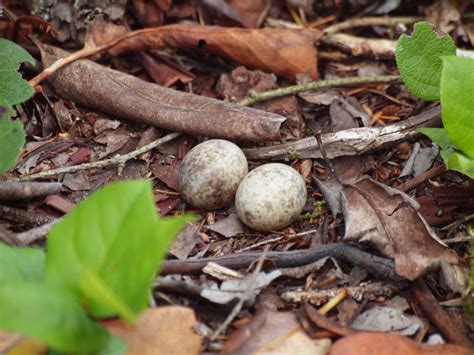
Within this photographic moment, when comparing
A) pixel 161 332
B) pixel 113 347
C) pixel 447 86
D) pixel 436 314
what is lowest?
pixel 436 314

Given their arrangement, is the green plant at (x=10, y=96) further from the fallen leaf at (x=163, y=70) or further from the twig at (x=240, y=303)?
the twig at (x=240, y=303)

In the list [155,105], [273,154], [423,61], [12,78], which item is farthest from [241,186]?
[12,78]

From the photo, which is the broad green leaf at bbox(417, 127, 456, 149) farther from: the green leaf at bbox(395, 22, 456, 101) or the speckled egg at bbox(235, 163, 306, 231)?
the speckled egg at bbox(235, 163, 306, 231)

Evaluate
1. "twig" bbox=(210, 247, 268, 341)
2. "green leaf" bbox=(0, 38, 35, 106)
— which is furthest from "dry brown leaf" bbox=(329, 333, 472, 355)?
"green leaf" bbox=(0, 38, 35, 106)

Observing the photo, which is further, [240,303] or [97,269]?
[240,303]

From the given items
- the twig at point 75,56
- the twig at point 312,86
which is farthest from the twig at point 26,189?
the twig at point 312,86

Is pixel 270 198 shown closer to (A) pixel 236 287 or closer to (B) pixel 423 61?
(A) pixel 236 287
